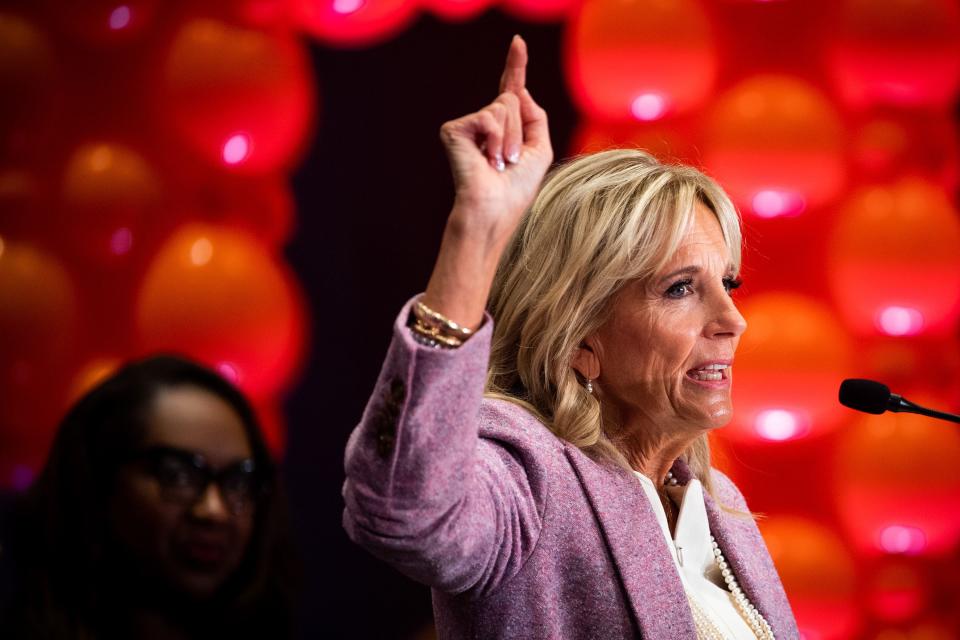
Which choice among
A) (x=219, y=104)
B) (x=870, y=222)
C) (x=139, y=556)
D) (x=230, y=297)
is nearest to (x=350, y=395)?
(x=230, y=297)

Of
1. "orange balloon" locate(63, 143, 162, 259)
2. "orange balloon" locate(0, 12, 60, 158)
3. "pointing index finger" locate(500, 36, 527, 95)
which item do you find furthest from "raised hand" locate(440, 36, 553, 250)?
"orange balloon" locate(0, 12, 60, 158)

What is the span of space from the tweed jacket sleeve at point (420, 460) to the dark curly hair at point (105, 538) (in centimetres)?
17

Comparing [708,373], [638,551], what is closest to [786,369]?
[708,373]

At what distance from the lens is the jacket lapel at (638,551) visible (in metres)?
1.34

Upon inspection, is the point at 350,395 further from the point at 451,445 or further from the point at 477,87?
the point at 451,445

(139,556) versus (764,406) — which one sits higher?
(764,406)

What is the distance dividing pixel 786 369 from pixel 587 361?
1154 mm

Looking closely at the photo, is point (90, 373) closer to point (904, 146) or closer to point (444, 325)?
point (444, 325)

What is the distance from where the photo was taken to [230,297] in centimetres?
242

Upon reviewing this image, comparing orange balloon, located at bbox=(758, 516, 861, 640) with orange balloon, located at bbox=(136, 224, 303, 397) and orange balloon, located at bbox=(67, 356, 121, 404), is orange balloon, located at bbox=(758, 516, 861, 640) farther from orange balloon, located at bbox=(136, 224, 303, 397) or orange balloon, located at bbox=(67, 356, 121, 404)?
orange balloon, located at bbox=(67, 356, 121, 404)

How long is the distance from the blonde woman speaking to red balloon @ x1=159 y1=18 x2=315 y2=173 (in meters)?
1.07

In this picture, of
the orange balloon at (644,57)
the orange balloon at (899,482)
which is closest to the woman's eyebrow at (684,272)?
the orange balloon at (644,57)

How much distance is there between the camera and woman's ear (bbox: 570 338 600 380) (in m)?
1.54

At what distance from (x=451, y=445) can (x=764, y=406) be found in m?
1.62
